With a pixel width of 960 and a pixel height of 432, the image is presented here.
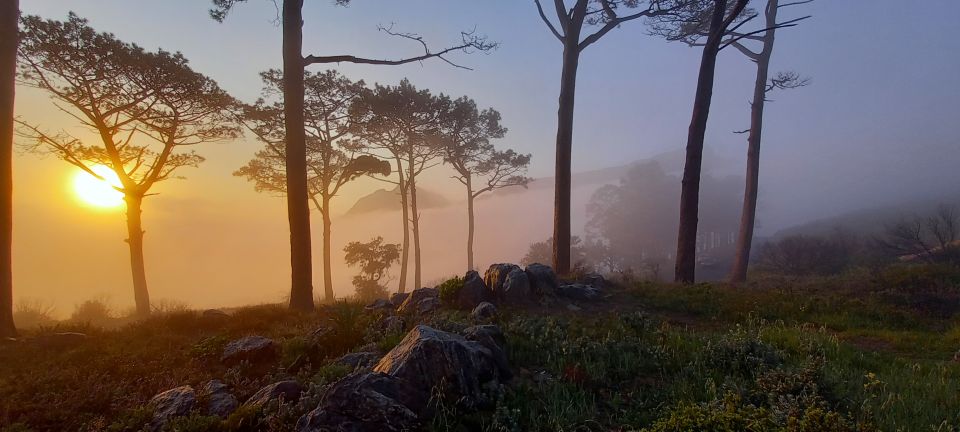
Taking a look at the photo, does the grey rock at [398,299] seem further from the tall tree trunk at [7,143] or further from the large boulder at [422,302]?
the tall tree trunk at [7,143]

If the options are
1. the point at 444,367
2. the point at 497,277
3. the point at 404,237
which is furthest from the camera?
the point at 404,237

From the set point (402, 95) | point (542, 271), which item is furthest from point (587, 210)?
point (542, 271)

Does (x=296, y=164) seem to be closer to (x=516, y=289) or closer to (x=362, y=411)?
(x=516, y=289)

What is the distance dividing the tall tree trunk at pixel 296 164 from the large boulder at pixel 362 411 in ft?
25.2

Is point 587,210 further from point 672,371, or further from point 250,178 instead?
point 672,371

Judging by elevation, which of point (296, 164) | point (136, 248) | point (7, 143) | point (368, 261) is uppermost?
point (7, 143)

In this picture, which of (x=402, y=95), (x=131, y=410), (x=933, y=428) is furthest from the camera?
(x=402, y=95)

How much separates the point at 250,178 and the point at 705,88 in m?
24.5

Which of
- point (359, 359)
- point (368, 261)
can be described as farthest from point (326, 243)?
point (359, 359)

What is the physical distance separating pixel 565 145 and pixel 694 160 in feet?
12.9

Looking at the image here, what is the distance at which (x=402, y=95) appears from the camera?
26094mm

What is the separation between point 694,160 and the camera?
12711mm

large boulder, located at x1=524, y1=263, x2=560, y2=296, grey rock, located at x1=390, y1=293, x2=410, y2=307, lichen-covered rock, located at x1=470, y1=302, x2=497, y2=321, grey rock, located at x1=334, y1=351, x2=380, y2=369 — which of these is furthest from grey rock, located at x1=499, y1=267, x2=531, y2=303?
grey rock, located at x1=334, y1=351, x2=380, y2=369

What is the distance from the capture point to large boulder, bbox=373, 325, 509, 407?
12.5 feet
